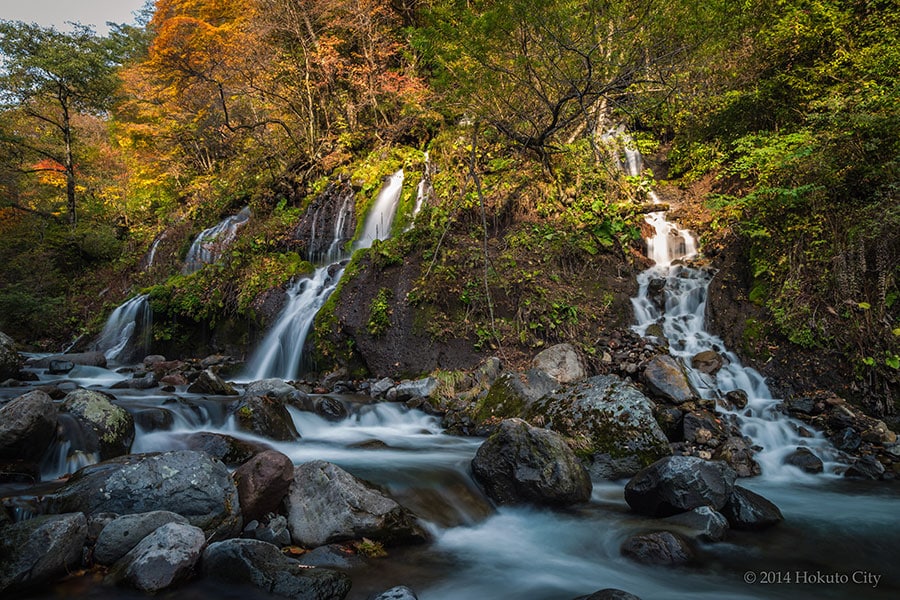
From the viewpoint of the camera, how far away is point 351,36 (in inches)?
624

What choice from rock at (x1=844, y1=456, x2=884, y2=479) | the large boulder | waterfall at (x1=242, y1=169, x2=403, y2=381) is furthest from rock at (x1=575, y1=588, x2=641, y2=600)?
the large boulder

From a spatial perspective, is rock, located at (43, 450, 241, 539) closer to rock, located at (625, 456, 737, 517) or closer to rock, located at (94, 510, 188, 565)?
rock, located at (94, 510, 188, 565)

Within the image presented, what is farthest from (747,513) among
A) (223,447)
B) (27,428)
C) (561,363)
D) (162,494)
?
(27,428)

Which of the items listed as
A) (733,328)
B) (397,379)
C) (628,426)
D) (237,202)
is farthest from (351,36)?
(628,426)

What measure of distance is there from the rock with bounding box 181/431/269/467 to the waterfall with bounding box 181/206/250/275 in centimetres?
975

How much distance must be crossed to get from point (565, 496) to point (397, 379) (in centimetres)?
441

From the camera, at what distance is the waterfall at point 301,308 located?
9.70 m

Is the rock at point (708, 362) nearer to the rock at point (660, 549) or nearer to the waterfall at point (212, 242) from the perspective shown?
the rock at point (660, 549)

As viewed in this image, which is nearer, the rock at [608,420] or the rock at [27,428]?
the rock at [27,428]

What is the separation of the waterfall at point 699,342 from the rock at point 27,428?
7.64 m

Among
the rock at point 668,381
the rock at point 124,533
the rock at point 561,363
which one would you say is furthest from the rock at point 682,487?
the rock at point 124,533

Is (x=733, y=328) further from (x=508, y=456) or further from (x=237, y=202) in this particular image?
(x=237, y=202)

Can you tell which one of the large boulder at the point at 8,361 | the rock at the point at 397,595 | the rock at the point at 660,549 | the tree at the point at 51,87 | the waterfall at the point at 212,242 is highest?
the tree at the point at 51,87

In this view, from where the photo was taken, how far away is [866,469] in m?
5.24
